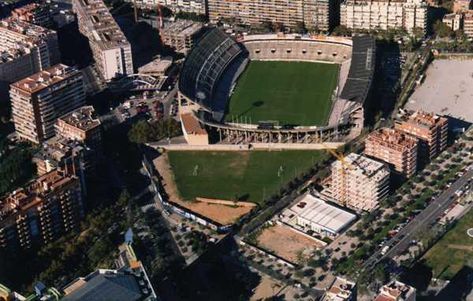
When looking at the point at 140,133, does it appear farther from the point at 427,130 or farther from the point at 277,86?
the point at 427,130

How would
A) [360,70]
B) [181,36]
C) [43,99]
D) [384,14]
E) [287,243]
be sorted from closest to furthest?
[287,243]
[43,99]
[360,70]
[181,36]
[384,14]

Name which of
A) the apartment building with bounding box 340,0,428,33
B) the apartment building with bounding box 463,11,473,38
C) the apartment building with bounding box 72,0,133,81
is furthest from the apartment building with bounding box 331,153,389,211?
the apartment building with bounding box 463,11,473,38

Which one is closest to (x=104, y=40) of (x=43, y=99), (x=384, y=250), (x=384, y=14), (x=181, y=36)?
(x=181, y=36)

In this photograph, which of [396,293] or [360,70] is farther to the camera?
[360,70]

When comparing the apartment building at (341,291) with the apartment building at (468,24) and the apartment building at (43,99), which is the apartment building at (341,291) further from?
the apartment building at (468,24)

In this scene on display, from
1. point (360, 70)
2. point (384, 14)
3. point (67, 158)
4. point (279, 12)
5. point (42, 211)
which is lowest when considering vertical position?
point (42, 211)
